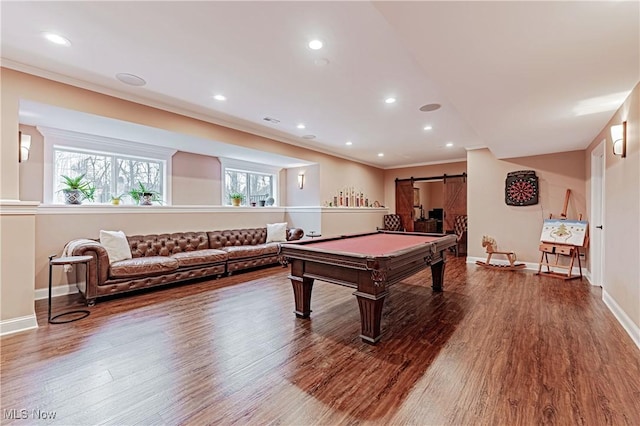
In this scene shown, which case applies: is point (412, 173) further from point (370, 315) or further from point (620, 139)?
point (370, 315)

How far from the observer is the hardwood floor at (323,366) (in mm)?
1734

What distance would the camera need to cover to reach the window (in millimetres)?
4355

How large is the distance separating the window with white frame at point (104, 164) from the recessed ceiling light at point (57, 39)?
7.06ft

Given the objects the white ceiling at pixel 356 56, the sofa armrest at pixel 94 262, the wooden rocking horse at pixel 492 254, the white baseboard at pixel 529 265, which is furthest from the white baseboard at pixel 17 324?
the white baseboard at pixel 529 265

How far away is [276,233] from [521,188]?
17.5ft

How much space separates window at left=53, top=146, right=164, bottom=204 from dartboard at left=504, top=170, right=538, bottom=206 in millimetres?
7086

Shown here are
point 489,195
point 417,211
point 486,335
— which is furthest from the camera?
point 417,211

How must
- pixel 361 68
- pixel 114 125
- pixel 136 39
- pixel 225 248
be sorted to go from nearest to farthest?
pixel 136 39 < pixel 361 68 < pixel 114 125 < pixel 225 248

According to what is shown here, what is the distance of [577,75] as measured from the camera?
249cm

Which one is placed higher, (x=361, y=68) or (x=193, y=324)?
(x=361, y=68)

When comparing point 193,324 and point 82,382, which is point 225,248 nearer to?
point 193,324

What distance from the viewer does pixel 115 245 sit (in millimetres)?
4168

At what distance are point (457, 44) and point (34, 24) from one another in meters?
3.38

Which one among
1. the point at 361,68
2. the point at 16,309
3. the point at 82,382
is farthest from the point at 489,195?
the point at 16,309
